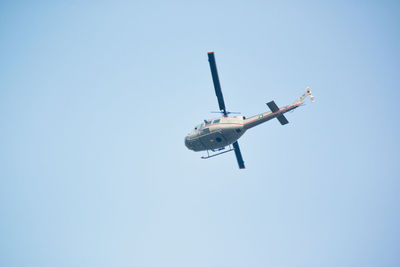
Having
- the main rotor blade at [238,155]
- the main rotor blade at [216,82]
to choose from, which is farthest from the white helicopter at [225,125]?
the main rotor blade at [238,155]

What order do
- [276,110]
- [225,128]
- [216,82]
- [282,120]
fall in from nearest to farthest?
[216,82] < [276,110] < [225,128] < [282,120]

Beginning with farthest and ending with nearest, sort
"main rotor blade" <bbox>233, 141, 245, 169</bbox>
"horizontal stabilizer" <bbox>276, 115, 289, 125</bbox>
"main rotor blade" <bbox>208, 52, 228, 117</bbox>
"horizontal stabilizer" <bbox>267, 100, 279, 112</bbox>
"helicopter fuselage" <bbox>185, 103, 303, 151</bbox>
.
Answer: "main rotor blade" <bbox>233, 141, 245, 169</bbox>
"horizontal stabilizer" <bbox>276, 115, 289, 125</bbox>
"helicopter fuselage" <bbox>185, 103, 303, 151</bbox>
"horizontal stabilizer" <bbox>267, 100, 279, 112</bbox>
"main rotor blade" <bbox>208, 52, 228, 117</bbox>

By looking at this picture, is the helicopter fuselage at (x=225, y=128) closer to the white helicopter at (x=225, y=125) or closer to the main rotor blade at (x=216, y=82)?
the white helicopter at (x=225, y=125)

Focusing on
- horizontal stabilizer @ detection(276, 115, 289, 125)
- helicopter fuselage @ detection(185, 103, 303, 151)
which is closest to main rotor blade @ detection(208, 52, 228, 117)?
helicopter fuselage @ detection(185, 103, 303, 151)

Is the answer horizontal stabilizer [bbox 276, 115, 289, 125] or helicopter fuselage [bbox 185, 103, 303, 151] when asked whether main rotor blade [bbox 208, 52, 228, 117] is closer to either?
helicopter fuselage [bbox 185, 103, 303, 151]

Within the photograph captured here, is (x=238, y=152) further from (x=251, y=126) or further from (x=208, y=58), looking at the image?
(x=208, y=58)

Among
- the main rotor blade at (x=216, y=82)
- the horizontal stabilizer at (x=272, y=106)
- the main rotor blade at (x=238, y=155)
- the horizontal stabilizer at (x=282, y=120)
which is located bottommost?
the main rotor blade at (x=238, y=155)

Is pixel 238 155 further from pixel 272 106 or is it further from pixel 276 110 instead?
pixel 272 106

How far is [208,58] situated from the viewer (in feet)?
77.5

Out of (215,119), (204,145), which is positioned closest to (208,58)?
(215,119)

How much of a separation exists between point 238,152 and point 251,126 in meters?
4.62

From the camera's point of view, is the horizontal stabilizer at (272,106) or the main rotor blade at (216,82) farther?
the horizontal stabilizer at (272,106)

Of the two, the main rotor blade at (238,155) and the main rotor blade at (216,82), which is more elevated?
the main rotor blade at (216,82)

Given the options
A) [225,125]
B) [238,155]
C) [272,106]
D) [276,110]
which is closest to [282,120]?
[276,110]
